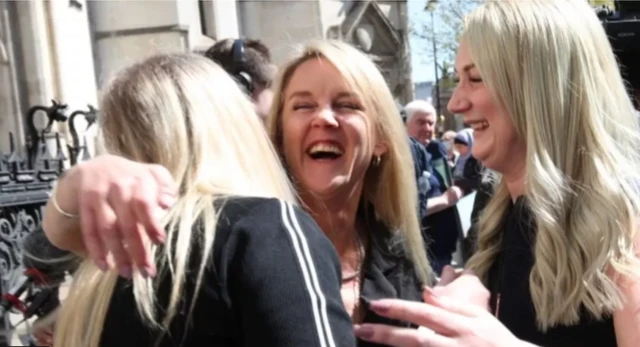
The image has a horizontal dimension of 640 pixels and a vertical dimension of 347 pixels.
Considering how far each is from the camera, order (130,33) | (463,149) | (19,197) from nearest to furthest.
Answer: (19,197)
(463,149)
(130,33)

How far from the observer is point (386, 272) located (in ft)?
7.73

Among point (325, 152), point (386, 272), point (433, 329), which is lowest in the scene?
point (386, 272)

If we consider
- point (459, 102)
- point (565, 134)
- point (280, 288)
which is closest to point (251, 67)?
point (459, 102)

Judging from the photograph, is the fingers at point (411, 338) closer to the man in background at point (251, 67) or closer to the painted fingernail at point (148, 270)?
the painted fingernail at point (148, 270)

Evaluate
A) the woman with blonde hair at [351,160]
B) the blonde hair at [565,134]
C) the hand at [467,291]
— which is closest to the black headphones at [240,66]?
the woman with blonde hair at [351,160]

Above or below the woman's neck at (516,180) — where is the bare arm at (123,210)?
above

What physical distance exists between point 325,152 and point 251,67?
878 millimetres

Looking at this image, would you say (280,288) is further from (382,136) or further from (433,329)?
(382,136)

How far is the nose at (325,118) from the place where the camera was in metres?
2.35

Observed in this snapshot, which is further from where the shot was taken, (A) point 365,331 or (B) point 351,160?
(B) point 351,160

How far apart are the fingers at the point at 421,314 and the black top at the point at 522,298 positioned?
0.39 m

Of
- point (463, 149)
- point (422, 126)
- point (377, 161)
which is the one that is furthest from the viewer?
point (463, 149)

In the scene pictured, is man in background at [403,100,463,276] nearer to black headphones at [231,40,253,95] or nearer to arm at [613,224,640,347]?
black headphones at [231,40,253,95]

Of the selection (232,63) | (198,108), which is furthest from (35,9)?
(198,108)
